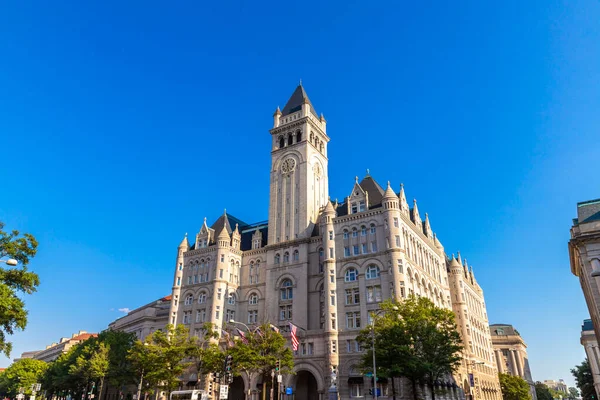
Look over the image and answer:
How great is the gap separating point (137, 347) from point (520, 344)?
128 m

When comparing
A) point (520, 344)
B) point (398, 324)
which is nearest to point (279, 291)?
point (398, 324)

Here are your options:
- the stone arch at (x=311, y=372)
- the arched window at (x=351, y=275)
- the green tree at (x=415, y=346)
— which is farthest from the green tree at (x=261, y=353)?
the arched window at (x=351, y=275)

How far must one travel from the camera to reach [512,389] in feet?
334

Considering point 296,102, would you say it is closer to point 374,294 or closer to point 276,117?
point 276,117

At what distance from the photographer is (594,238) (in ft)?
136

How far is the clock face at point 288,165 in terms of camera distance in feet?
280

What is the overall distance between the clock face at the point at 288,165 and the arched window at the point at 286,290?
895 inches

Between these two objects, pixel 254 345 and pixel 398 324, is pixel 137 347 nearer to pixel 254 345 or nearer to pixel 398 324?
pixel 254 345

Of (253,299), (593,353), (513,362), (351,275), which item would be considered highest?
(351,275)

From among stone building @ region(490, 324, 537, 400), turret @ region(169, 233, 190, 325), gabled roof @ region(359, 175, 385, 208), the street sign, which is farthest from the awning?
stone building @ region(490, 324, 537, 400)

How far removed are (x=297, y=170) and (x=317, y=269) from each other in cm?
2130

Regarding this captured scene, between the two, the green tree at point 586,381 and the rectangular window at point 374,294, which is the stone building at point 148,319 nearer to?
the rectangular window at point 374,294

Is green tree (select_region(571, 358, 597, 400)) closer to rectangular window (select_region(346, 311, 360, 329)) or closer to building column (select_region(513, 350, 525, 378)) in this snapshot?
building column (select_region(513, 350, 525, 378))

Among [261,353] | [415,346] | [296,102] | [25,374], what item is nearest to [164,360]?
[261,353]
